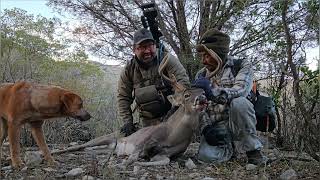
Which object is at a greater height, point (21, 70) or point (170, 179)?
point (21, 70)

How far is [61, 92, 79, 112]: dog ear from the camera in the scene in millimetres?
5547

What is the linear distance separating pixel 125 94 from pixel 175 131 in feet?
4.03

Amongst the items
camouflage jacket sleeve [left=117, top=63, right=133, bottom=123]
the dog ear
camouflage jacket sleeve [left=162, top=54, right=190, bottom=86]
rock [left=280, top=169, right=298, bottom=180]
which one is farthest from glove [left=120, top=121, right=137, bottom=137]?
rock [left=280, top=169, right=298, bottom=180]

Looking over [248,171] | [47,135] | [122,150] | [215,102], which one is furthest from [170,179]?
[47,135]

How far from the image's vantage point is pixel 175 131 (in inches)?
245

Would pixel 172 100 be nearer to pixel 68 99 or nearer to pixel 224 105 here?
pixel 224 105

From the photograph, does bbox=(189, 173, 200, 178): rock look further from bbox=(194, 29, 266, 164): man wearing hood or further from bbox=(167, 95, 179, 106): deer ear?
bbox=(167, 95, 179, 106): deer ear

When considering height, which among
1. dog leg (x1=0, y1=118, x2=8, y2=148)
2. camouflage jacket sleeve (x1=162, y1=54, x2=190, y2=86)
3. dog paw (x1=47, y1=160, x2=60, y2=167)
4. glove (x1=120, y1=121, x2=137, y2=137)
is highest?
camouflage jacket sleeve (x1=162, y1=54, x2=190, y2=86)

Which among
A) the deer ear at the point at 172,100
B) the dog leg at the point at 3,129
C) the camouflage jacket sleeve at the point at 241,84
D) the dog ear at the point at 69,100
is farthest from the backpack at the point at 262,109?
the dog leg at the point at 3,129

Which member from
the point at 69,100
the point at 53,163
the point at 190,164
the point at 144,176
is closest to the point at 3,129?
the point at 53,163

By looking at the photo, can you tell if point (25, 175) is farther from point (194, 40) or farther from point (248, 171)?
point (194, 40)

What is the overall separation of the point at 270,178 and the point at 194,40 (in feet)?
16.2

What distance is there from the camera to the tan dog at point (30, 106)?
17.8 ft

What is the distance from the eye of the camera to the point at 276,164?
5.56 metres
